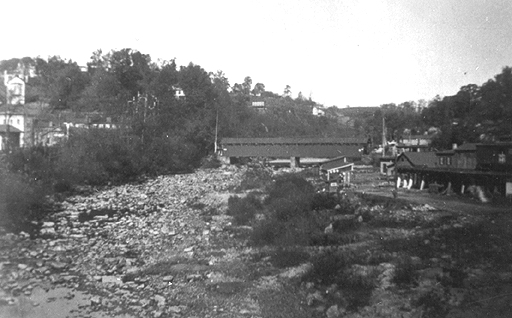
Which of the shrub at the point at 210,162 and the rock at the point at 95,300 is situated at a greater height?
the shrub at the point at 210,162

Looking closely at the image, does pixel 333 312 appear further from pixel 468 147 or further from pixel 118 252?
pixel 468 147

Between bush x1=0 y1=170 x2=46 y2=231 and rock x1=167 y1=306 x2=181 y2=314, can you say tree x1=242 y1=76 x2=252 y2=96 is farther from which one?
rock x1=167 y1=306 x2=181 y2=314

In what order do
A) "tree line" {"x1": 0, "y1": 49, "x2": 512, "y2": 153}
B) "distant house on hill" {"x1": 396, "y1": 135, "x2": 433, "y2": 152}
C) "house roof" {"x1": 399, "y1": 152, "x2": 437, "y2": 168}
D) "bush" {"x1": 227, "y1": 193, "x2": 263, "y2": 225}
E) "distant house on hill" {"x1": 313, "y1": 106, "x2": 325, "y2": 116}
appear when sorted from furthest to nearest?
"distant house on hill" {"x1": 313, "y1": 106, "x2": 325, "y2": 116}, "tree line" {"x1": 0, "y1": 49, "x2": 512, "y2": 153}, "distant house on hill" {"x1": 396, "y1": 135, "x2": 433, "y2": 152}, "house roof" {"x1": 399, "y1": 152, "x2": 437, "y2": 168}, "bush" {"x1": 227, "y1": 193, "x2": 263, "y2": 225}

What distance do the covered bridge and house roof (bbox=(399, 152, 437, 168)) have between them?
15.9m

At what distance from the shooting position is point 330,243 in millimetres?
10008

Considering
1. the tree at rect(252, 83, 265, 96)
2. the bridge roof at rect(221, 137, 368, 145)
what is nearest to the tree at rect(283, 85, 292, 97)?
the tree at rect(252, 83, 265, 96)

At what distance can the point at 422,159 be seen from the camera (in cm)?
1898

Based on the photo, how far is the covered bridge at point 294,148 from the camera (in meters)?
35.9

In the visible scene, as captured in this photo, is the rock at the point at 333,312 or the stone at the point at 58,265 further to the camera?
the stone at the point at 58,265

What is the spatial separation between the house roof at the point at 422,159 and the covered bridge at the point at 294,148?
15941mm

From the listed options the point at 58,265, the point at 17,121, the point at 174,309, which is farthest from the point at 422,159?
the point at 17,121

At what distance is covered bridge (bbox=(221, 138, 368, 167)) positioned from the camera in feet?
118

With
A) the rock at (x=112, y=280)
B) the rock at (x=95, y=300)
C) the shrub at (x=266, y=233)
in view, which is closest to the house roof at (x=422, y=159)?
the shrub at (x=266, y=233)

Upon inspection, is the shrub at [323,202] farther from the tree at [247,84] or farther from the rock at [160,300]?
the tree at [247,84]
